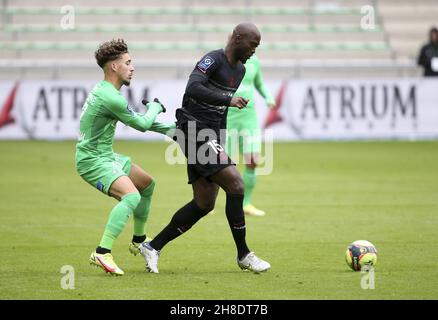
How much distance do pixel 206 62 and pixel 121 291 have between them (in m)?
2.25

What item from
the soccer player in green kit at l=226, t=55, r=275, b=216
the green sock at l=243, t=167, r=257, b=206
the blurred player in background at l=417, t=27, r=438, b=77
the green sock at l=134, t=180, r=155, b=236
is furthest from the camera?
the blurred player in background at l=417, t=27, r=438, b=77

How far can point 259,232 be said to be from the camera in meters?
11.9

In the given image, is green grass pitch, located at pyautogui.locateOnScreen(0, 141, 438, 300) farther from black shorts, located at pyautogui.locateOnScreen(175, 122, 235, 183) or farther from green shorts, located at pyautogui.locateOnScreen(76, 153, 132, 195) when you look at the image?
black shorts, located at pyautogui.locateOnScreen(175, 122, 235, 183)

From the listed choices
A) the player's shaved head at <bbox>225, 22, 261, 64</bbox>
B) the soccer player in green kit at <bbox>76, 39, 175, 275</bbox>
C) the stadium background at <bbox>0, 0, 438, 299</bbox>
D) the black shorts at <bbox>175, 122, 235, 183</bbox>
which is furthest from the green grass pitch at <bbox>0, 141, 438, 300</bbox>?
the player's shaved head at <bbox>225, 22, 261, 64</bbox>

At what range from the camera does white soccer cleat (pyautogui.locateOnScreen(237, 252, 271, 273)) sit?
29.4 feet

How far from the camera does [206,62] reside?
9.00 meters

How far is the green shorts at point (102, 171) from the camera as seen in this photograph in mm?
9015

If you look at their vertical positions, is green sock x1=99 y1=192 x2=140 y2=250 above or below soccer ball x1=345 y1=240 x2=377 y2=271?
above

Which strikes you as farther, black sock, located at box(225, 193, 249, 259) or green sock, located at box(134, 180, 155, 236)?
green sock, located at box(134, 180, 155, 236)

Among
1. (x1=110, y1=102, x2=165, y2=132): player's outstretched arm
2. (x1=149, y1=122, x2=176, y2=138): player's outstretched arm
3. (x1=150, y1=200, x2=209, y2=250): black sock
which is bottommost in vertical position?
(x1=150, y1=200, x2=209, y2=250): black sock

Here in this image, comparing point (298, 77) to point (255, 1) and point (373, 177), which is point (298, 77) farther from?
point (373, 177)

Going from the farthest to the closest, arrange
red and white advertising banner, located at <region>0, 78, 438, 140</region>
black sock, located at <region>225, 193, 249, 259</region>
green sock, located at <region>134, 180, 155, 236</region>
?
1. red and white advertising banner, located at <region>0, 78, 438, 140</region>
2. green sock, located at <region>134, 180, 155, 236</region>
3. black sock, located at <region>225, 193, 249, 259</region>

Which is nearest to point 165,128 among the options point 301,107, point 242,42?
point 242,42

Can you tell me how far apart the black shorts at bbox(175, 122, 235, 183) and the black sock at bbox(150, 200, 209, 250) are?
29 cm
